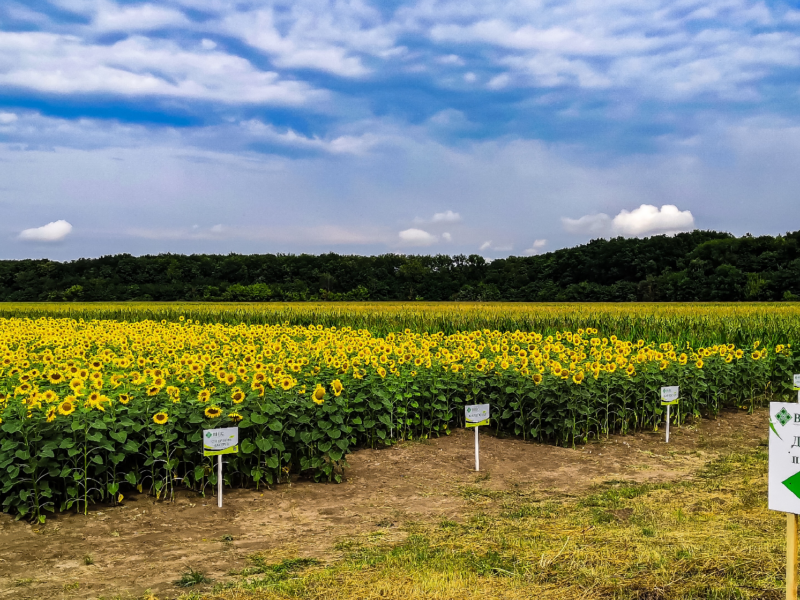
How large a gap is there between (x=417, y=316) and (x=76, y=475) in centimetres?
1439

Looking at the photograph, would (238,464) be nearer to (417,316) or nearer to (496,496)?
(496,496)

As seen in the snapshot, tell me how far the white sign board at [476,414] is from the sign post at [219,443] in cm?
264

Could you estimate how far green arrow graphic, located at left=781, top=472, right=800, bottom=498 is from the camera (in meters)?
3.25

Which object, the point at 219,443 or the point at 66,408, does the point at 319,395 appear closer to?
the point at 219,443

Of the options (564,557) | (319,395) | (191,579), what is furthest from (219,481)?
(564,557)

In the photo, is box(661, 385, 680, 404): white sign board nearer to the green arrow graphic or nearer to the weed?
the green arrow graphic

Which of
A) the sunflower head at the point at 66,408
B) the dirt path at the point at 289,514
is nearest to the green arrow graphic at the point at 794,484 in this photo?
the dirt path at the point at 289,514

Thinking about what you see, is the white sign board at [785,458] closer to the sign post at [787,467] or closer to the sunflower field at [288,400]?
the sign post at [787,467]

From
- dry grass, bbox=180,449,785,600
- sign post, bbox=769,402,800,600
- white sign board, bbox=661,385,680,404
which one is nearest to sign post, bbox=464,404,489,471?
dry grass, bbox=180,449,785,600

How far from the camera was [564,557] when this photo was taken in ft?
14.9

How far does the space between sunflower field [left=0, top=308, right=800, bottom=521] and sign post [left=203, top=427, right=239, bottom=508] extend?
252 mm

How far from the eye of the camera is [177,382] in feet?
24.6

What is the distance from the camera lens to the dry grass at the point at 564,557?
4.04m

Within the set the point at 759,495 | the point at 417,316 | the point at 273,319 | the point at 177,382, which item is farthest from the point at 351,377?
the point at 273,319
